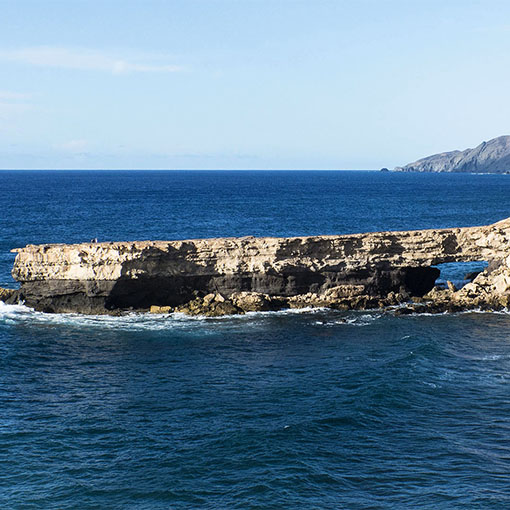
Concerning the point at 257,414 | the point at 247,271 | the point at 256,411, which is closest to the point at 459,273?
the point at 247,271

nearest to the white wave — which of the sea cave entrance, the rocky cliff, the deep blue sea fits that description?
the deep blue sea

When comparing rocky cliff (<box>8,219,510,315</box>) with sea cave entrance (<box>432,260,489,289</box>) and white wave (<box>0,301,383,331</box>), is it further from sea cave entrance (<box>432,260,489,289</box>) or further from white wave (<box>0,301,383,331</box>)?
sea cave entrance (<box>432,260,489,289</box>)

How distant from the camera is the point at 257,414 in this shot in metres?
34.1

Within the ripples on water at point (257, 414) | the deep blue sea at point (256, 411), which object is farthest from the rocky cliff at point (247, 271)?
the ripples on water at point (257, 414)

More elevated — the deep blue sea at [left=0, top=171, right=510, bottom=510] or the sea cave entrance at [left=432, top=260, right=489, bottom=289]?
the sea cave entrance at [left=432, top=260, right=489, bottom=289]

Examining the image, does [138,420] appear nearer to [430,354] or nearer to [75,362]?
[75,362]

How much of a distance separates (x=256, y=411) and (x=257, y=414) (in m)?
0.38

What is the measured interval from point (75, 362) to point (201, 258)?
15.7 metres

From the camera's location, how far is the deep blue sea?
1065 inches

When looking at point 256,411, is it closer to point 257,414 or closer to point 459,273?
point 257,414

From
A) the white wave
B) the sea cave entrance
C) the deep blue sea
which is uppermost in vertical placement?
the sea cave entrance

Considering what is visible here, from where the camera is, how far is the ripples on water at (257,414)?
2709cm

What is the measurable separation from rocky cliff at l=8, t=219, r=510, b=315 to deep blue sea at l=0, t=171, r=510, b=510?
2.28 meters

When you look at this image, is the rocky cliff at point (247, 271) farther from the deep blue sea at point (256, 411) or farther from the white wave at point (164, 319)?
the deep blue sea at point (256, 411)
